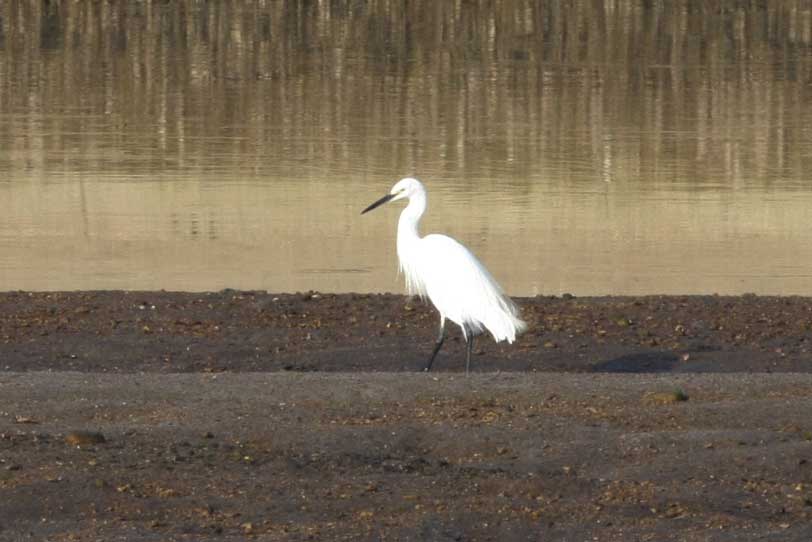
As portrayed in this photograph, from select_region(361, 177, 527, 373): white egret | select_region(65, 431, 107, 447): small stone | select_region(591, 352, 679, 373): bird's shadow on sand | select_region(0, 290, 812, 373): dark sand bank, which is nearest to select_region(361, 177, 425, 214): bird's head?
select_region(361, 177, 527, 373): white egret

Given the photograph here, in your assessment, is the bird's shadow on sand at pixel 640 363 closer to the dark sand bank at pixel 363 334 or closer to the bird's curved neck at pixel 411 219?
the dark sand bank at pixel 363 334

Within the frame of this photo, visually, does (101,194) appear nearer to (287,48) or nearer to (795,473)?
(795,473)

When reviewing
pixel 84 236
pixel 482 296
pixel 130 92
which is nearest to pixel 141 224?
pixel 84 236

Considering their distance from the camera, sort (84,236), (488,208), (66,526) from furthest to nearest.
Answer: (488,208) < (84,236) < (66,526)

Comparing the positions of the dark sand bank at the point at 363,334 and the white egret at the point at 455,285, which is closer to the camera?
the white egret at the point at 455,285

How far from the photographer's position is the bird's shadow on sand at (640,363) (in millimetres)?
11047

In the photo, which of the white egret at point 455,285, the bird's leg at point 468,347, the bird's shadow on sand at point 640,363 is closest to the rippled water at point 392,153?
the white egret at point 455,285

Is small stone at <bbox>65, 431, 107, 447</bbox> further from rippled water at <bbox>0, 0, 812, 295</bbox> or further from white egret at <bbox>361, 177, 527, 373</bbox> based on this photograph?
rippled water at <bbox>0, 0, 812, 295</bbox>

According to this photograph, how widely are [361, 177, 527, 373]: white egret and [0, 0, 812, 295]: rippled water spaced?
2137 mm

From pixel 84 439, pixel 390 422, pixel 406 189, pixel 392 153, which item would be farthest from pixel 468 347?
pixel 392 153

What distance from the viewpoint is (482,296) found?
416 inches

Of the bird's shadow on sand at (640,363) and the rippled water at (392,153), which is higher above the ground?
the rippled water at (392,153)

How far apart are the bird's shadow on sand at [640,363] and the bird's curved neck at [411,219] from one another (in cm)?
143

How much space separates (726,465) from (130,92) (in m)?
20.2
